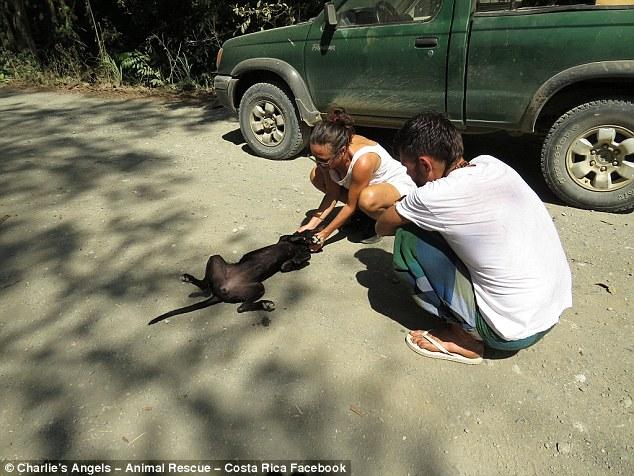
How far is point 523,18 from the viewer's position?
395cm

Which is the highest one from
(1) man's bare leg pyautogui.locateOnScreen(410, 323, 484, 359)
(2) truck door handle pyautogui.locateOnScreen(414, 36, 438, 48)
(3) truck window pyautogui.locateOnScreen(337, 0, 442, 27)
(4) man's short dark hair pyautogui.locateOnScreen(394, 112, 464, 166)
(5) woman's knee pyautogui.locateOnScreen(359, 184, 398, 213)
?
(3) truck window pyautogui.locateOnScreen(337, 0, 442, 27)

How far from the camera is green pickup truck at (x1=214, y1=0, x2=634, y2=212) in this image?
3.80 meters

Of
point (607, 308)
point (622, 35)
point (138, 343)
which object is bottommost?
point (607, 308)

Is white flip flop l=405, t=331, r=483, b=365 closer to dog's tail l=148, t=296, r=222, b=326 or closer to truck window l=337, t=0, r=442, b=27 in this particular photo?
dog's tail l=148, t=296, r=222, b=326

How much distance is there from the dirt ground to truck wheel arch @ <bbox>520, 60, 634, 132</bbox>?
2.69ft

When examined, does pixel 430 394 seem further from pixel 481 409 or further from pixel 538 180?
pixel 538 180

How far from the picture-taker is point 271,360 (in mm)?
2736

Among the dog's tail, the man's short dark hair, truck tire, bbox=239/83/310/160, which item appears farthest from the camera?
truck tire, bbox=239/83/310/160

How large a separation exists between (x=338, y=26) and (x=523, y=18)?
5.43 feet

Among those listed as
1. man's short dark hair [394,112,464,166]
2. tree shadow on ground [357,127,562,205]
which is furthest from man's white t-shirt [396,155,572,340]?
tree shadow on ground [357,127,562,205]

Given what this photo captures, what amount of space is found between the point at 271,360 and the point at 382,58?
3.01m

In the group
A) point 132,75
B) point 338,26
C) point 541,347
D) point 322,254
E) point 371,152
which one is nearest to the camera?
point 541,347

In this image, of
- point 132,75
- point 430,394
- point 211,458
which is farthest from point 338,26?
point 132,75

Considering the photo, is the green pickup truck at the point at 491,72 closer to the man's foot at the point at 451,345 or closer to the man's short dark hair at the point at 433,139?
the man's short dark hair at the point at 433,139
